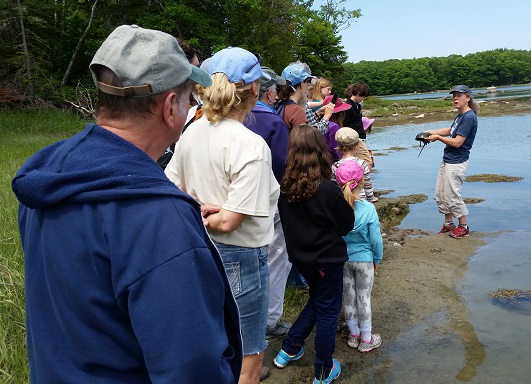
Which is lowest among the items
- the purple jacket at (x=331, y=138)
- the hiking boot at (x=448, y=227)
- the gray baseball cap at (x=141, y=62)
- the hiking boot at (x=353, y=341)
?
the hiking boot at (x=448, y=227)

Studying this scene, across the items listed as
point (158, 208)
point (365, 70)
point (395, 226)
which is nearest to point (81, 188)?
point (158, 208)

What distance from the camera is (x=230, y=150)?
2.59 m

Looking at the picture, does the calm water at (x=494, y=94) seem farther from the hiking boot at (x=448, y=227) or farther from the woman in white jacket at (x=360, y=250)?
the woman in white jacket at (x=360, y=250)

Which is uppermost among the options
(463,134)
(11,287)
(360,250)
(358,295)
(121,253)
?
(121,253)

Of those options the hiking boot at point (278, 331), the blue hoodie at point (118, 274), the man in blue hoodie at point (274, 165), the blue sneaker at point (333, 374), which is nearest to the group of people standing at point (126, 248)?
the blue hoodie at point (118, 274)

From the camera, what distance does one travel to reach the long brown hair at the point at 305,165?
11.4 feet

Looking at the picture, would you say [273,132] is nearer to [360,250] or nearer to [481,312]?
[360,250]

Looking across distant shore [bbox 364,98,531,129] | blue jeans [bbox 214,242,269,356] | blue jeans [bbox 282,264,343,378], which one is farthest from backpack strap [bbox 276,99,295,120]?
distant shore [bbox 364,98,531,129]

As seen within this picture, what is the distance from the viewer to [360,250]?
3.96 meters

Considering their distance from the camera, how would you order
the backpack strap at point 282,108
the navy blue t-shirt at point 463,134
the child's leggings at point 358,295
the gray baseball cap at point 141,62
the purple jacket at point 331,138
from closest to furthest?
the gray baseball cap at point 141,62
the child's leggings at point 358,295
the backpack strap at point 282,108
the purple jacket at point 331,138
the navy blue t-shirt at point 463,134

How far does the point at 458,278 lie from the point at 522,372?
2.10 meters

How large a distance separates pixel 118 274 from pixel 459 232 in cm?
689

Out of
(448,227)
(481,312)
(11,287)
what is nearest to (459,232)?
(448,227)

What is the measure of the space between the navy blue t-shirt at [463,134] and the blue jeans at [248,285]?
538 centimetres
